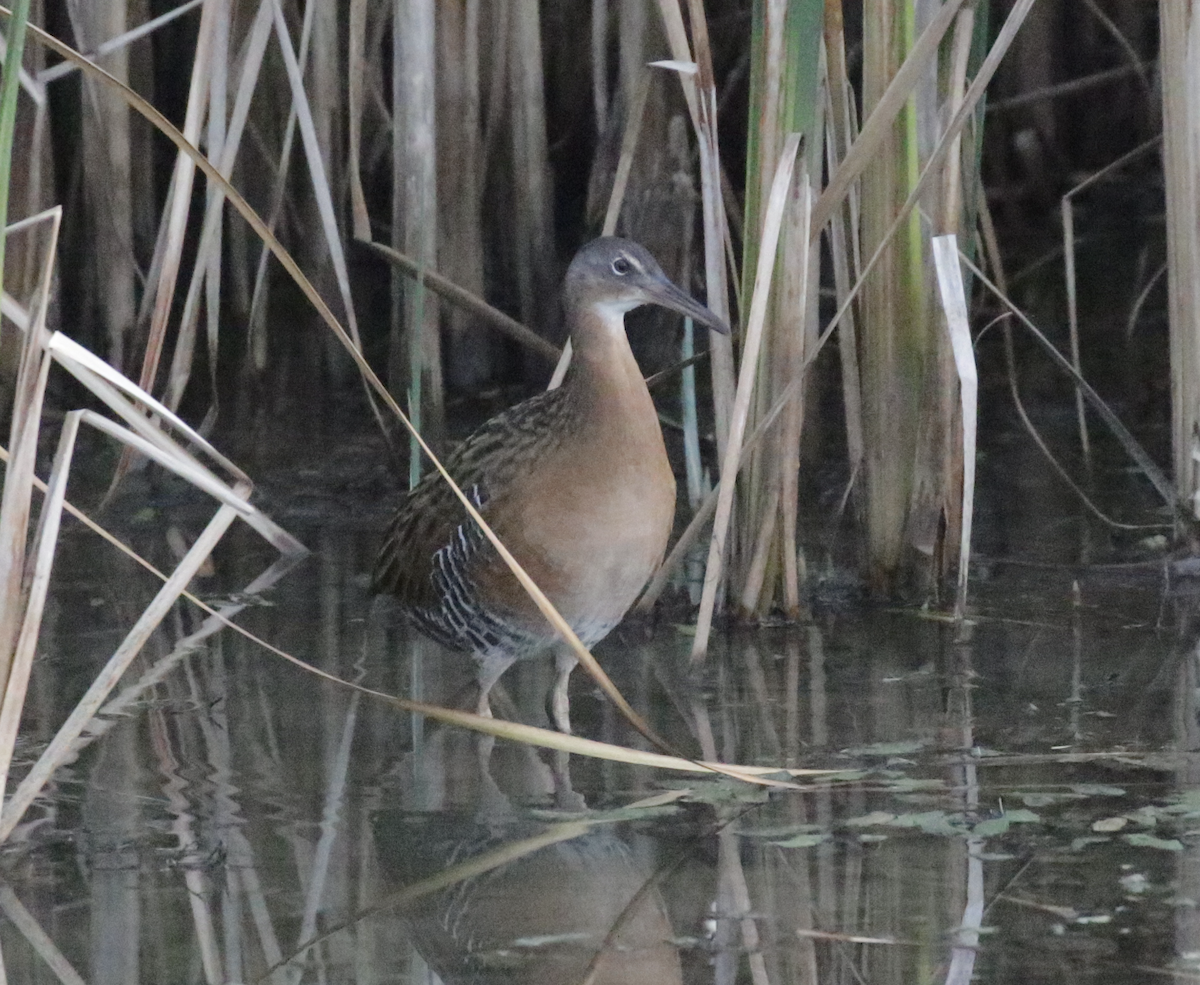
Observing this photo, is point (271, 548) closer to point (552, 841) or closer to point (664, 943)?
point (552, 841)

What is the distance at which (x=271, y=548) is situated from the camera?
557 cm

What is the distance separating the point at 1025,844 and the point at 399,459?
3029mm

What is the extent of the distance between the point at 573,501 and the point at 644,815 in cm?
84

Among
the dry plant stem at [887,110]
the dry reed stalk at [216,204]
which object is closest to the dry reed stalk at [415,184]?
the dry reed stalk at [216,204]

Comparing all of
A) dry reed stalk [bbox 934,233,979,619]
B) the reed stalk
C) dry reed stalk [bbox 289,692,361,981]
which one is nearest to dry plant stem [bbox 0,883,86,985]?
dry reed stalk [bbox 289,692,361,981]

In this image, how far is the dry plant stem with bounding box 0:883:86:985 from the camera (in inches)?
117

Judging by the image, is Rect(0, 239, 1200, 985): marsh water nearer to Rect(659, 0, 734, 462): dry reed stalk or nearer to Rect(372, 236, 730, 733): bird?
Rect(372, 236, 730, 733): bird

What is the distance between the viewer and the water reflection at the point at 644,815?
3.02 metres

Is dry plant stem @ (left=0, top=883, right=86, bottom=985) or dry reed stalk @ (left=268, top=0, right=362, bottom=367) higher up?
dry reed stalk @ (left=268, top=0, right=362, bottom=367)

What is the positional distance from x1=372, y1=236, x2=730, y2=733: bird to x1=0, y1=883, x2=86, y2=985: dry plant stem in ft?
4.38

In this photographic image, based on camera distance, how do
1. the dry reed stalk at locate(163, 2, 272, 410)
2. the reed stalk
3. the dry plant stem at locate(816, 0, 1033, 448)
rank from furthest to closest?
1. the dry reed stalk at locate(163, 2, 272, 410)
2. the reed stalk
3. the dry plant stem at locate(816, 0, 1033, 448)

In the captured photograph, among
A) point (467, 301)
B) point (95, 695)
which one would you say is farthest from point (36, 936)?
point (467, 301)

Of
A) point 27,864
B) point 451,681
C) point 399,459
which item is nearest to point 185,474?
point 27,864

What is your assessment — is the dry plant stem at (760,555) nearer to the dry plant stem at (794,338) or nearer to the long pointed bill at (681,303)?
the dry plant stem at (794,338)
